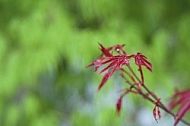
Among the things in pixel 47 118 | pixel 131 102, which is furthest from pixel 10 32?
pixel 131 102

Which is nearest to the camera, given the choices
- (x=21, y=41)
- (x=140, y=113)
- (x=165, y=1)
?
(x=21, y=41)

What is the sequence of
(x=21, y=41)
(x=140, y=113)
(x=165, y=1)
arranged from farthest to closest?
(x=140, y=113)
(x=165, y=1)
(x=21, y=41)

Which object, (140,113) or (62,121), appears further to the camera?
(140,113)

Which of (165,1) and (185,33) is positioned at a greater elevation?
(165,1)

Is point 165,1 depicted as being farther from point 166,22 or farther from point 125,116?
point 125,116

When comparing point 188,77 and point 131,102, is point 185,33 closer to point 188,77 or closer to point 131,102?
point 188,77

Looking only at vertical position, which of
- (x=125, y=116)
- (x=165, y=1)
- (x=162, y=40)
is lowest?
(x=125, y=116)
